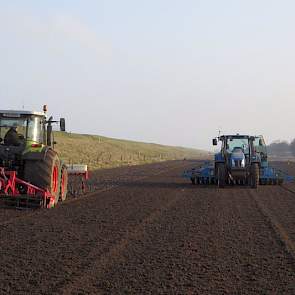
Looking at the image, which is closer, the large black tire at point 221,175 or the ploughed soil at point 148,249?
the ploughed soil at point 148,249

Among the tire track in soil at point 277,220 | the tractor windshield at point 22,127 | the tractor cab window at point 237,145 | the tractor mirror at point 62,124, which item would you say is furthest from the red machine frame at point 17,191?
the tractor cab window at point 237,145

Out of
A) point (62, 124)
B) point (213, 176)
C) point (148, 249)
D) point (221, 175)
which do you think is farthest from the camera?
point (213, 176)

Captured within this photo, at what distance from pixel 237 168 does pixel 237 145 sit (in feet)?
5.80

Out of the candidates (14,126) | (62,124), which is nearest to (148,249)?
(62,124)

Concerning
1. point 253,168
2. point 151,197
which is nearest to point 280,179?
point 253,168

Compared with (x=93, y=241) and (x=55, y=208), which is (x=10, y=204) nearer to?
(x=55, y=208)

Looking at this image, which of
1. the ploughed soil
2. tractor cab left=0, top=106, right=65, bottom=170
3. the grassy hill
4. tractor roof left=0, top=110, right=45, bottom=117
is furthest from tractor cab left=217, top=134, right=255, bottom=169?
the grassy hill

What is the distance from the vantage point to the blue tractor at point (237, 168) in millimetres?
19484

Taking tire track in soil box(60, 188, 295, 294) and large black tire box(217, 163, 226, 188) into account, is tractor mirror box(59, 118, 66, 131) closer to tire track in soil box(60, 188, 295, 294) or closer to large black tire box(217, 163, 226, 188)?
tire track in soil box(60, 188, 295, 294)

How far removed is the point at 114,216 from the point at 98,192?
19.2 feet

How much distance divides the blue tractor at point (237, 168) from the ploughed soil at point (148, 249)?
597 cm

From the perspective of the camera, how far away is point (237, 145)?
21.0 metres

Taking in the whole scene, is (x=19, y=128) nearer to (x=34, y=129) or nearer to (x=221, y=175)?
(x=34, y=129)

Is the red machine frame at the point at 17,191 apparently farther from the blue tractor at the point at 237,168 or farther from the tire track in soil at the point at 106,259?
the blue tractor at the point at 237,168
